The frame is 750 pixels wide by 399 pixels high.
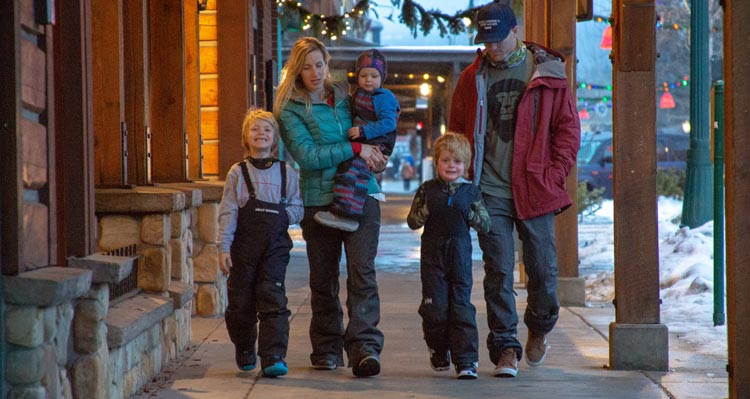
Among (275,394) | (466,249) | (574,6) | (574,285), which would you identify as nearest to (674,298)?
(574,285)

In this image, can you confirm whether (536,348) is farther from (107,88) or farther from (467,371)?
(107,88)

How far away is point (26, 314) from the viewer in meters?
4.32

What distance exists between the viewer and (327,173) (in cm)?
628

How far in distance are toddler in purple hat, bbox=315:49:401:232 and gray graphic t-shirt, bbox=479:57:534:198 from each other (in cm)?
54

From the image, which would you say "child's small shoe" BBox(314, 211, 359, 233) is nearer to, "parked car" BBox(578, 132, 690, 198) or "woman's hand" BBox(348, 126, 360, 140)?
"woman's hand" BBox(348, 126, 360, 140)

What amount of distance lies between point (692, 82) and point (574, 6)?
21.5ft

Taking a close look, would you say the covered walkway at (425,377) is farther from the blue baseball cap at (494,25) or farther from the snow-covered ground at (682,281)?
the blue baseball cap at (494,25)

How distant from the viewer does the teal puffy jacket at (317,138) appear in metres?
6.21

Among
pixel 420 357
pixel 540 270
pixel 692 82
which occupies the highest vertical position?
pixel 692 82

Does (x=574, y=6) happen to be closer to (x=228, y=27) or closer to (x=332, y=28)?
(x=228, y=27)

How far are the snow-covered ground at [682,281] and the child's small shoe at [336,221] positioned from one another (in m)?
2.63

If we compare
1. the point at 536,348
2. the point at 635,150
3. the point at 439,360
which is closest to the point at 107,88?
the point at 439,360

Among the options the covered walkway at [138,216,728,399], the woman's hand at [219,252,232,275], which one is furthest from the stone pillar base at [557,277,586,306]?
the woman's hand at [219,252,232,275]

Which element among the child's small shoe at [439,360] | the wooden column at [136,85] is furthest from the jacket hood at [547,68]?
the wooden column at [136,85]
